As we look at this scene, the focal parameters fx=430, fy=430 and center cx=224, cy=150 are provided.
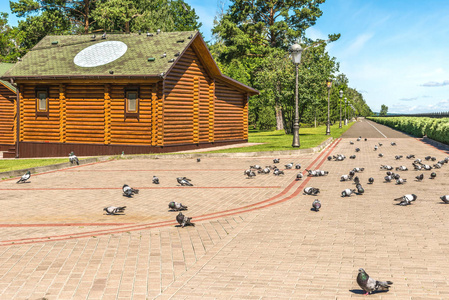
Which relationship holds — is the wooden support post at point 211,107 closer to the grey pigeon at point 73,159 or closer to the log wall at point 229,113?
the log wall at point 229,113

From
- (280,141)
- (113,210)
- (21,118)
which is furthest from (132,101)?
(113,210)

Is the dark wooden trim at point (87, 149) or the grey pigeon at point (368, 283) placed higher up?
the dark wooden trim at point (87, 149)

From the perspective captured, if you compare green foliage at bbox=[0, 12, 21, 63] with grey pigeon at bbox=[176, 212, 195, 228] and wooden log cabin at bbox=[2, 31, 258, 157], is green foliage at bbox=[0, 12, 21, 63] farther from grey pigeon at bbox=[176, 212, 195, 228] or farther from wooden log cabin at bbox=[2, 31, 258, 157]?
grey pigeon at bbox=[176, 212, 195, 228]

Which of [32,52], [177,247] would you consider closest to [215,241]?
[177,247]

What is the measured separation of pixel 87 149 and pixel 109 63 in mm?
5412

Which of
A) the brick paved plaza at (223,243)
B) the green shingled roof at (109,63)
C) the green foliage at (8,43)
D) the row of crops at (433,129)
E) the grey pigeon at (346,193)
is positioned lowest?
the brick paved plaza at (223,243)

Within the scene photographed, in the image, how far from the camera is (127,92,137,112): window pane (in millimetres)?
25438

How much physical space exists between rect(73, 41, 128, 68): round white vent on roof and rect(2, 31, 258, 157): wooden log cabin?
64 mm

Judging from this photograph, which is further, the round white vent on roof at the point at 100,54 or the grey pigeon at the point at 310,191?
the round white vent on roof at the point at 100,54

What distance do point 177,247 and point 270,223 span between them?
2330 mm

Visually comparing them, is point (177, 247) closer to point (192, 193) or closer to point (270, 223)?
point (270, 223)

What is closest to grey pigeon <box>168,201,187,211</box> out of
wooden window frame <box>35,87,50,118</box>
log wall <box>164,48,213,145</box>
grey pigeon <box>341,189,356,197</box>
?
grey pigeon <box>341,189,356,197</box>

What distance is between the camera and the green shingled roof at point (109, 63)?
25297mm

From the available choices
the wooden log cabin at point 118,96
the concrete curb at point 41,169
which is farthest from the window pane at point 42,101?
the concrete curb at point 41,169
